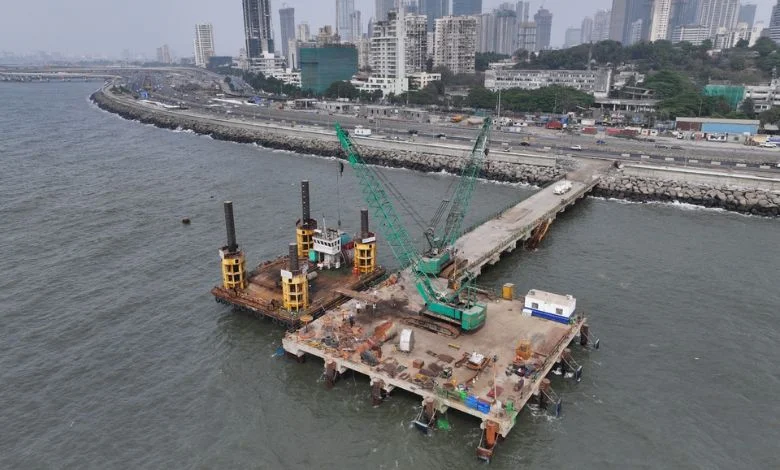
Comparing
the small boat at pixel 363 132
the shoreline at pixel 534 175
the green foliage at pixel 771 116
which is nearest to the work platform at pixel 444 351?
the shoreline at pixel 534 175

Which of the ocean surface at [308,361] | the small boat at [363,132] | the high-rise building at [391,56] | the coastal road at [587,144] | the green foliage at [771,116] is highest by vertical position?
the high-rise building at [391,56]

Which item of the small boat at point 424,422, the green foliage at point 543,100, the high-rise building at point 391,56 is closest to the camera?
the small boat at point 424,422

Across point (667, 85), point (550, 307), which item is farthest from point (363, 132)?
point (667, 85)

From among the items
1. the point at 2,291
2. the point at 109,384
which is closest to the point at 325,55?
the point at 2,291

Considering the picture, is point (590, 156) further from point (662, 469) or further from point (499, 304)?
point (662, 469)

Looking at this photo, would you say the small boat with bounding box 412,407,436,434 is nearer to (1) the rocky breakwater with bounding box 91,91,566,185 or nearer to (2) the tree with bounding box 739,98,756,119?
(1) the rocky breakwater with bounding box 91,91,566,185

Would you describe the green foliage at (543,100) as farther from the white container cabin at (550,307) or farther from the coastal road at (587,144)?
the white container cabin at (550,307)
